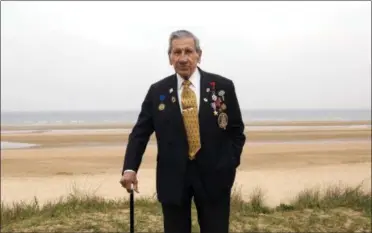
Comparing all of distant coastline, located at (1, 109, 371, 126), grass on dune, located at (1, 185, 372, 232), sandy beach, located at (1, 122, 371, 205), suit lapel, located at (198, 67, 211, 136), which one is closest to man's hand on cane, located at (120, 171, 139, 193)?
suit lapel, located at (198, 67, 211, 136)

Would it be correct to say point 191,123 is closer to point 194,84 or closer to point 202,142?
point 202,142

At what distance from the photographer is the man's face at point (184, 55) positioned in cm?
265

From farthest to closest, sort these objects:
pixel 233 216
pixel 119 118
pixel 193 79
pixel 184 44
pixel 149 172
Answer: pixel 119 118 < pixel 149 172 < pixel 233 216 < pixel 193 79 < pixel 184 44

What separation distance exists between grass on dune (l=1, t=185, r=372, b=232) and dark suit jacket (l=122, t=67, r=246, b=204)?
229cm

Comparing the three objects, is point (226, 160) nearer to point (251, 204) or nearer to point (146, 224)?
point (146, 224)

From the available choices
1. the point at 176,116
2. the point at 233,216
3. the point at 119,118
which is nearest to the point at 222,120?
the point at 176,116

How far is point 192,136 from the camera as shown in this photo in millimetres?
2686

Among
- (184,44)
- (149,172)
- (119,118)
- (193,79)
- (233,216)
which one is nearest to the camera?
(184,44)

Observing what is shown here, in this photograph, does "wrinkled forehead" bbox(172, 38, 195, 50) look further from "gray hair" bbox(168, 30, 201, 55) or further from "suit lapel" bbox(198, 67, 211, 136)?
"suit lapel" bbox(198, 67, 211, 136)

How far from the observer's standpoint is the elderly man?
8.76 feet

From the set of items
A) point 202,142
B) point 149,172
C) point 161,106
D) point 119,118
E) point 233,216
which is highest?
point 119,118

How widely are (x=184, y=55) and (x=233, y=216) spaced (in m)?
3.17

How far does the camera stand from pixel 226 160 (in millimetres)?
2682

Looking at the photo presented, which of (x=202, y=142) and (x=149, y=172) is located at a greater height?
(x=202, y=142)
